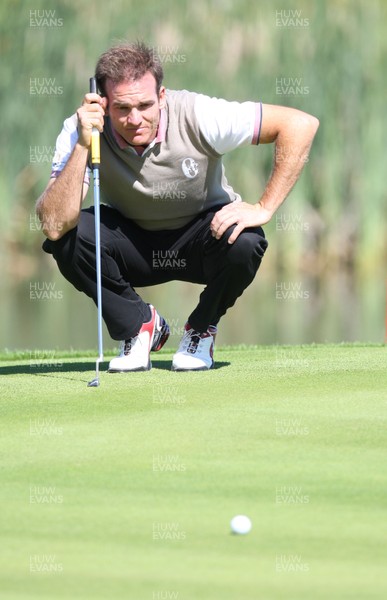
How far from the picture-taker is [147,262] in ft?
17.3

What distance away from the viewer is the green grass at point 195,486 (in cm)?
230

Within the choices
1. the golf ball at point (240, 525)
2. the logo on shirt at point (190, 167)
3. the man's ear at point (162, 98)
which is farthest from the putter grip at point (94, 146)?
the golf ball at point (240, 525)

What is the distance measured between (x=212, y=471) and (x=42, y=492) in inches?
17.6

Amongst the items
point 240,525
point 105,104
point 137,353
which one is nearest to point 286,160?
point 105,104

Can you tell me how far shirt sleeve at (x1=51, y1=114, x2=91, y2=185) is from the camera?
4906 millimetres

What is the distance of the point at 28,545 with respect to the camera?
2514 mm

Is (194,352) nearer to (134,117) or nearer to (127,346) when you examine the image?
(127,346)

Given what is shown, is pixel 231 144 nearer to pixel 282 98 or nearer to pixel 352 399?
pixel 352 399

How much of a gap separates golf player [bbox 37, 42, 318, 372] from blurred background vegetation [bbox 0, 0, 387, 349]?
29.1 ft

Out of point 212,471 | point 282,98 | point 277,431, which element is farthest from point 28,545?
point 282,98

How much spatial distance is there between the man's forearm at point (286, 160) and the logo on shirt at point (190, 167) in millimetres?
303

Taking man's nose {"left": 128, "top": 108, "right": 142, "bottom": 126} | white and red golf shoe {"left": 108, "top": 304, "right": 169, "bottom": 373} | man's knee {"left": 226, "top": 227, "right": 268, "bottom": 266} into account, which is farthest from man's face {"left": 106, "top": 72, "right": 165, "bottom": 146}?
white and red golf shoe {"left": 108, "top": 304, "right": 169, "bottom": 373}

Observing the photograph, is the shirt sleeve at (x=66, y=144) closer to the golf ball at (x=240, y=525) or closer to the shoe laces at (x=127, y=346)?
the shoe laces at (x=127, y=346)

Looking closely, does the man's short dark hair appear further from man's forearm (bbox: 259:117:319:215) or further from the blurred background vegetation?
the blurred background vegetation
